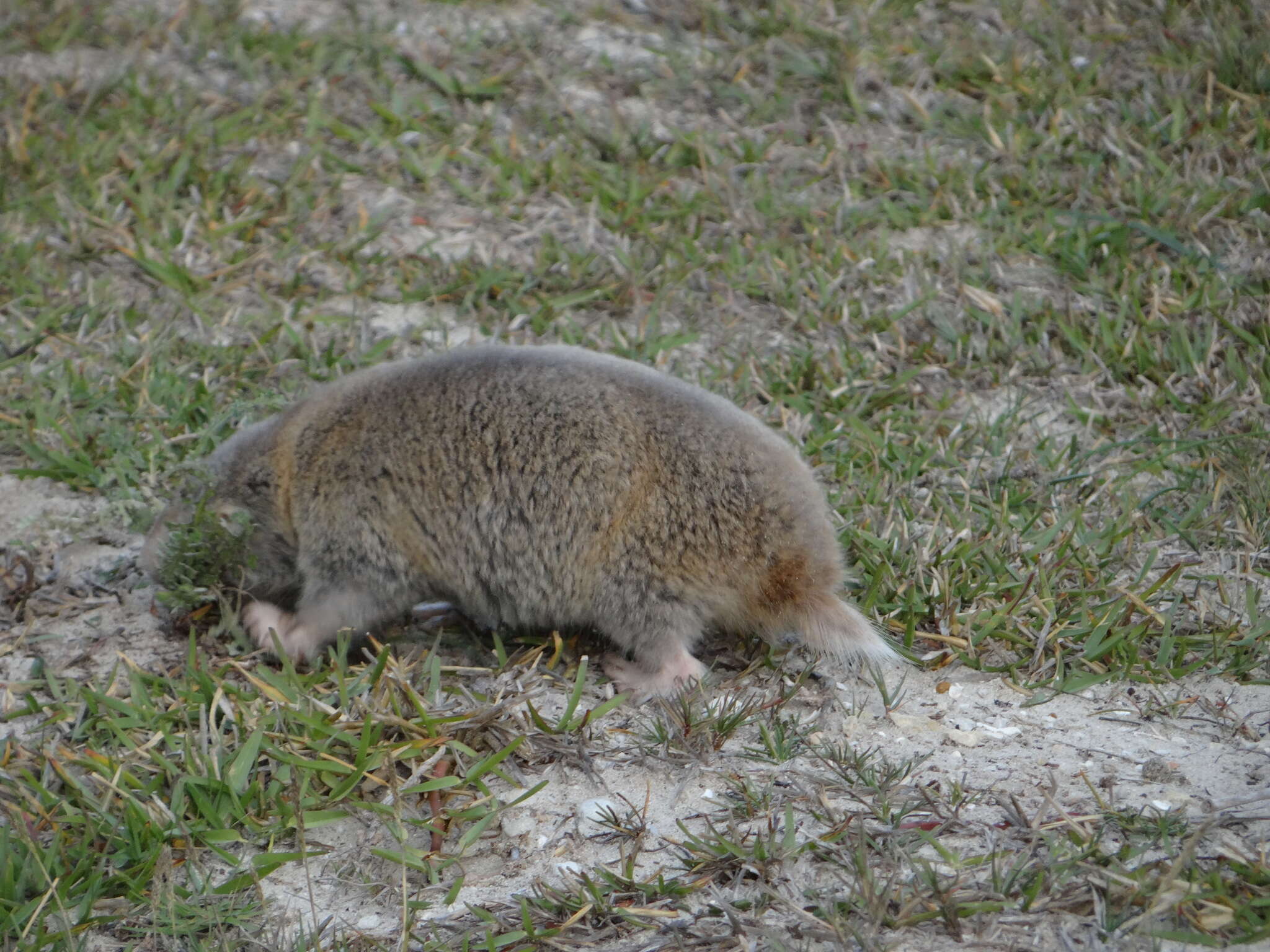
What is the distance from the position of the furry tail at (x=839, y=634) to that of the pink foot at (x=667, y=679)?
0.29 m

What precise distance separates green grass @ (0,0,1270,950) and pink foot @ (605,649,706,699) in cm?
9

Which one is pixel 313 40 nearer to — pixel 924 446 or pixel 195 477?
pixel 195 477

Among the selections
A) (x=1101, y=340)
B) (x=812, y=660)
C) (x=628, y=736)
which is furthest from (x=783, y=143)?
(x=628, y=736)

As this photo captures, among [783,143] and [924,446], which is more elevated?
[783,143]

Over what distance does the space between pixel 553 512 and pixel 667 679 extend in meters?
0.50

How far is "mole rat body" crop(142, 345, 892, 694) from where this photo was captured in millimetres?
2994

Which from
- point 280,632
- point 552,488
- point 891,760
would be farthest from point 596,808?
point 280,632

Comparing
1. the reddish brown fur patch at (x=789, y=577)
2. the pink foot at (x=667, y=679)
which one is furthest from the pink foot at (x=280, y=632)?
the reddish brown fur patch at (x=789, y=577)

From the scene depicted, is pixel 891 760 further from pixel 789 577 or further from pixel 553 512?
pixel 553 512

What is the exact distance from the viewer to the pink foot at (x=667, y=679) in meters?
3.01

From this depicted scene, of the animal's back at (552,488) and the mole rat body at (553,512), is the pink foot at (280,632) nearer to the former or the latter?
the mole rat body at (553,512)

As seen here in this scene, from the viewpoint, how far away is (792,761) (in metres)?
2.80

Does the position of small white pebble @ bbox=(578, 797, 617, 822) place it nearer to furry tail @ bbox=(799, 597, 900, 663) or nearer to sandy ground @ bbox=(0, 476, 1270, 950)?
sandy ground @ bbox=(0, 476, 1270, 950)

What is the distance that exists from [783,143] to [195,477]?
2.95m
